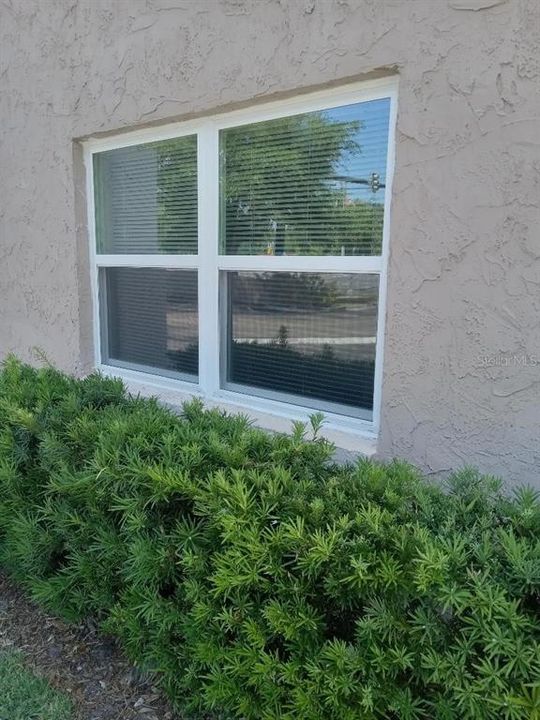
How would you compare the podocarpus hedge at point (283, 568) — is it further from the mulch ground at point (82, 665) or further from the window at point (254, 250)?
the window at point (254, 250)

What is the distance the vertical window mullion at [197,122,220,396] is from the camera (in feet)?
12.1

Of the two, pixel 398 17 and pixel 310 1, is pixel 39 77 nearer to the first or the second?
pixel 310 1

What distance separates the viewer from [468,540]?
65.3 inches

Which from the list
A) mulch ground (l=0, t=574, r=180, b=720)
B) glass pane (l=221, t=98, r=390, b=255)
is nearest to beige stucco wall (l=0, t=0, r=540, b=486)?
glass pane (l=221, t=98, r=390, b=255)

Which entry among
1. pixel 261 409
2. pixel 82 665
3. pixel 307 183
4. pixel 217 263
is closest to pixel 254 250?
pixel 217 263

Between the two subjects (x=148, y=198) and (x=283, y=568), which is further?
(x=148, y=198)

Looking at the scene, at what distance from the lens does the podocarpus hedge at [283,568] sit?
59.2 inches

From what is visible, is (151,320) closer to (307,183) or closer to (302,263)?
(302,263)

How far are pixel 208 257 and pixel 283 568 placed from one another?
97.3 inches

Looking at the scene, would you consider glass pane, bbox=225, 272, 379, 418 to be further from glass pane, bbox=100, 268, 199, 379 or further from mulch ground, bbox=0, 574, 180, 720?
mulch ground, bbox=0, 574, 180, 720

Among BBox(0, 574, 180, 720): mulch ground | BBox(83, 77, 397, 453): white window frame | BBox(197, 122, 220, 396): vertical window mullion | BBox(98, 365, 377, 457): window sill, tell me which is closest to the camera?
BBox(0, 574, 180, 720): mulch ground

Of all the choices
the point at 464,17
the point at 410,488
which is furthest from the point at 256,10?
the point at 410,488

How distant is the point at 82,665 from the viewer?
105 inches

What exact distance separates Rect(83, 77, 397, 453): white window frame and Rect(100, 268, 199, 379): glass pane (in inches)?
3.0
